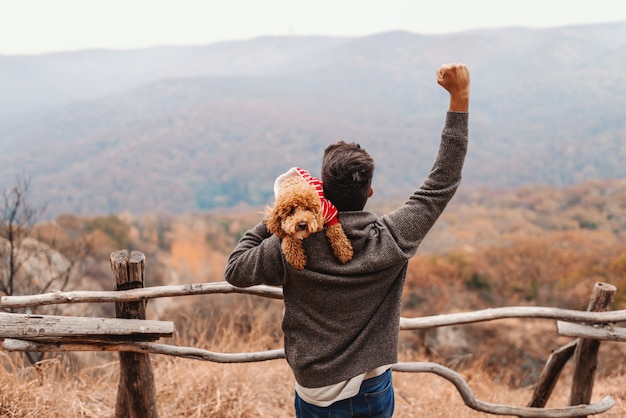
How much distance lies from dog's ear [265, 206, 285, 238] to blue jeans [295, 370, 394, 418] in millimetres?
574

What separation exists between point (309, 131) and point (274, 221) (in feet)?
414

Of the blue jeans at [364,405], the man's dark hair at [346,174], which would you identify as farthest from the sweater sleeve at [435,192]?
the blue jeans at [364,405]

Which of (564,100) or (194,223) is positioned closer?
(194,223)

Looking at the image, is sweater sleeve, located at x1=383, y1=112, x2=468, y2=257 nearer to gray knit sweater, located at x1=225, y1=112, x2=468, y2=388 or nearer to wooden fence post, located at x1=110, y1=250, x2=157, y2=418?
gray knit sweater, located at x1=225, y1=112, x2=468, y2=388

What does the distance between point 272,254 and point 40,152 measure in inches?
5217

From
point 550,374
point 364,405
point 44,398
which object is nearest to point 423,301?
point 550,374

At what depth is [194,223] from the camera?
1833 inches

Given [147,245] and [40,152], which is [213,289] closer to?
[147,245]

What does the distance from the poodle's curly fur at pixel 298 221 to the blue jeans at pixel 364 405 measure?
45 cm

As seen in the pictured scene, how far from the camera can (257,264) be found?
138cm

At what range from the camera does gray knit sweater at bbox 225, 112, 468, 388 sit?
137 cm

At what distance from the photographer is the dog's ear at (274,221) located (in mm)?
1287

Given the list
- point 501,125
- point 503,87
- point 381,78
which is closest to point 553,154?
point 501,125

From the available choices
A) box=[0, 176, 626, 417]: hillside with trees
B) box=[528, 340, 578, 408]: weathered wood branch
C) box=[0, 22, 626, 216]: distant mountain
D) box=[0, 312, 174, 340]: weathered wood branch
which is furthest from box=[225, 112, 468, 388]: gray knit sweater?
box=[0, 22, 626, 216]: distant mountain
